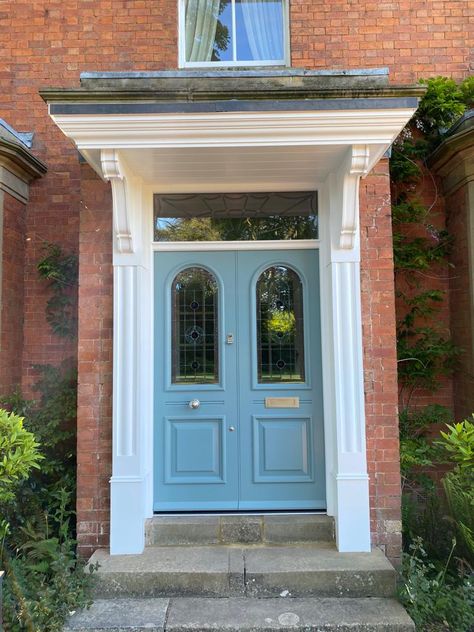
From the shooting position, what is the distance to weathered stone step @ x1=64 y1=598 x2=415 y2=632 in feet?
9.55

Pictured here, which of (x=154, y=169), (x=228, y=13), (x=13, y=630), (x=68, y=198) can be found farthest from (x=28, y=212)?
(x=13, y=630)

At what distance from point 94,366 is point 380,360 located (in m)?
2.30

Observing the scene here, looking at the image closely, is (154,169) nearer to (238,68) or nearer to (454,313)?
(238,68)

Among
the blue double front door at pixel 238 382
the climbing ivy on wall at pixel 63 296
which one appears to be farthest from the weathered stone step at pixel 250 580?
the climbing ivy on wall at pixel 63 296

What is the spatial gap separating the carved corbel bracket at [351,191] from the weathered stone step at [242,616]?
2575 mm

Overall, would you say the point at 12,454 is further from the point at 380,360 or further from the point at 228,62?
the point at 228,62

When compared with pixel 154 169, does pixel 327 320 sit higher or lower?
lower

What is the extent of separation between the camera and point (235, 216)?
4105mm

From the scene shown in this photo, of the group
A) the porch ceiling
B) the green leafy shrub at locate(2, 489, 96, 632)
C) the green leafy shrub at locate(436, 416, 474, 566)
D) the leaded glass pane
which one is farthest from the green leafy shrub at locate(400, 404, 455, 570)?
the green leafy shrub at locate(2, 489, 96, 632)

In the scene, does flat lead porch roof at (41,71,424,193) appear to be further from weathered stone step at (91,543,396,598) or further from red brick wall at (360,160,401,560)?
weathered stone step at (91,543,396,598)

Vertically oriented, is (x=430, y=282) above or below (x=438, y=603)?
above

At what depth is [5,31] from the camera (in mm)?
4969

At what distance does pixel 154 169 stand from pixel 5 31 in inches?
116

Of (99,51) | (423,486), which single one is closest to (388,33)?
(99,51)
